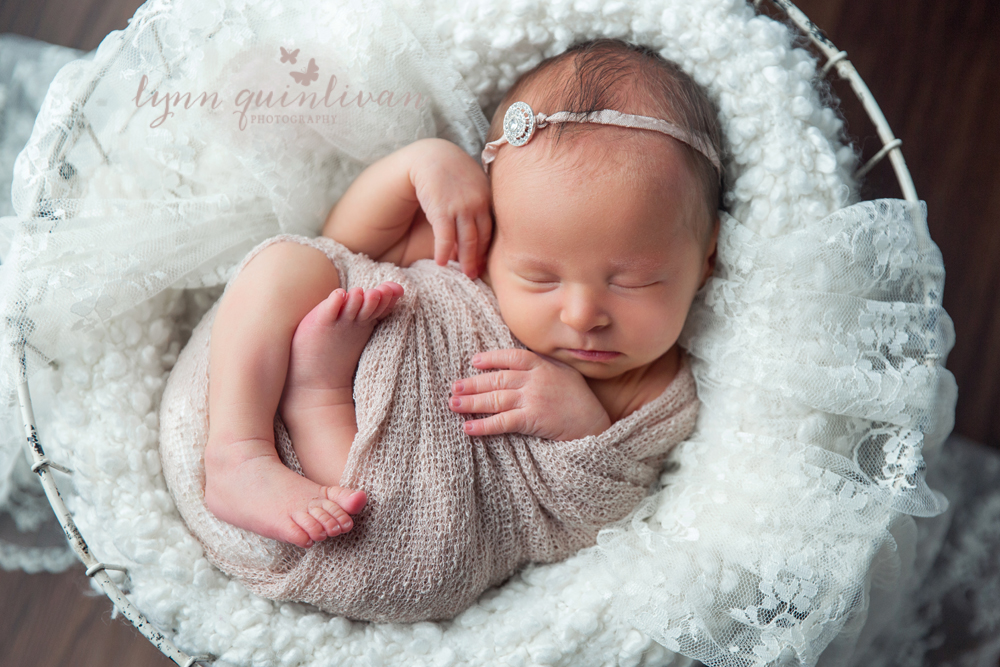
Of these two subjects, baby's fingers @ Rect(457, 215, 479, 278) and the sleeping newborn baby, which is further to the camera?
baby's fingers @ Rect(457, 215, 479, 278)

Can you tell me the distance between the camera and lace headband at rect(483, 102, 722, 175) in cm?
92

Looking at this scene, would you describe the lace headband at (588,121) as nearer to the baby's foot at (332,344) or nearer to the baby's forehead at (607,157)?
the baby's forehead at (607,157)

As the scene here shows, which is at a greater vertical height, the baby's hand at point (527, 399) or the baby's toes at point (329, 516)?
the baby's hand at point (527, 399)

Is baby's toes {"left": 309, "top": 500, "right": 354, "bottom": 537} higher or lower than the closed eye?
lower

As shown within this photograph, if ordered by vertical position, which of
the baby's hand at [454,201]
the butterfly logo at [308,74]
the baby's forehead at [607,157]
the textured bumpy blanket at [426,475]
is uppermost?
the butterfly logo at [308,74]

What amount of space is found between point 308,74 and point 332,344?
0.44 meters

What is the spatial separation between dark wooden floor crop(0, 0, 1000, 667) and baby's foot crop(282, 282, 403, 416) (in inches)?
40.2

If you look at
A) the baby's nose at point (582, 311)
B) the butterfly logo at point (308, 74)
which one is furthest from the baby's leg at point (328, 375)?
the butterfly logo at point (308, 74)

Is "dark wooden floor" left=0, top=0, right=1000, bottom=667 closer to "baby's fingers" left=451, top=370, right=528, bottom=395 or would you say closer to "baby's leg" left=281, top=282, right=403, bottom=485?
"baby's fingers" left=451, top=370, right=528, bottom=395

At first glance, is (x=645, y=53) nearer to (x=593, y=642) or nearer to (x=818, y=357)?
(x=818, y=357)

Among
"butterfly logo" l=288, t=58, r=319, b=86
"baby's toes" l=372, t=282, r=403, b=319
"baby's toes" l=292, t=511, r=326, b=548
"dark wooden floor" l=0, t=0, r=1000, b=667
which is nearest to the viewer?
"baby's toes" l=292, t=511, r=326, b=548

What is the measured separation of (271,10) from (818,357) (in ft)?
3.15

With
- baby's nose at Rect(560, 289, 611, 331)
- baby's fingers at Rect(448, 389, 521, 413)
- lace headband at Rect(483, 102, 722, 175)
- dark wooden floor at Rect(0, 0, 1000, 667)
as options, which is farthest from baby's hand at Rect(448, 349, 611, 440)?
dark wooden floor at Rect(0, 0, 1000, 667)

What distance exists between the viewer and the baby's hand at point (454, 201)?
3.43ft
